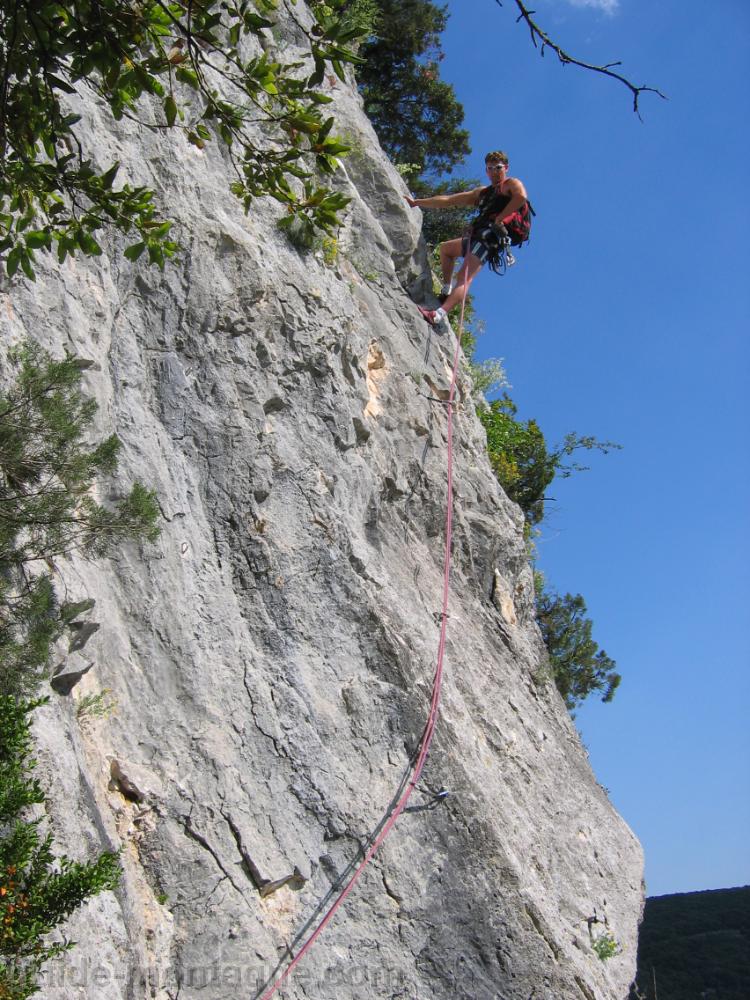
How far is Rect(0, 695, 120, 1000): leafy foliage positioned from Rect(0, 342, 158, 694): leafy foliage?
0.54m

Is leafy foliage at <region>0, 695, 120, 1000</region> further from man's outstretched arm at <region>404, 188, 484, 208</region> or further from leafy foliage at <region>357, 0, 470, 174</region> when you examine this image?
leafy foliage at <region>357, 0, 470, 174</region>

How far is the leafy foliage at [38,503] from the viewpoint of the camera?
4891 mm

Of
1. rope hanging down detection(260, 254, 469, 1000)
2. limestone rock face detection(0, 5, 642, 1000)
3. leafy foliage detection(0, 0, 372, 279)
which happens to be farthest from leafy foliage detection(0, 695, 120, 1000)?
leafy foliage detection(0, 0, 372, 279)

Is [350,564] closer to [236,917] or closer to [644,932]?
[236,917]

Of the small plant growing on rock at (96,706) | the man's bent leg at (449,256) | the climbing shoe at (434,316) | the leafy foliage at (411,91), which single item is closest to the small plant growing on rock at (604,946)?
the small plant growing on rock at (96,706)

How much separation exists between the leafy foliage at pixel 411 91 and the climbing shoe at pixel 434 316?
666 centimetres

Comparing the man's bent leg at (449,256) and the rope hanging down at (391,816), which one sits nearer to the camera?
the rope hanging down at (391,816)

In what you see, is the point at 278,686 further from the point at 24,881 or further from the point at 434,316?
the point at 434,316

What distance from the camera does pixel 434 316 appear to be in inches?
416

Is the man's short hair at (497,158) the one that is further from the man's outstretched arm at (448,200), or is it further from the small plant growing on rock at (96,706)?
the small plant growing on rock at (96,706)

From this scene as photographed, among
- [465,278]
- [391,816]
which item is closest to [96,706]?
[391,816]

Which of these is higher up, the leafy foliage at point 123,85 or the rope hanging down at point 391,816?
the leafy foliage at point 123,85

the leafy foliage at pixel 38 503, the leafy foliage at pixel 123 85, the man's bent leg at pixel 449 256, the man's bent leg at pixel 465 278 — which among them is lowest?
the leafy foliage at pixel 38 503

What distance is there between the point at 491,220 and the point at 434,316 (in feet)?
4.75
